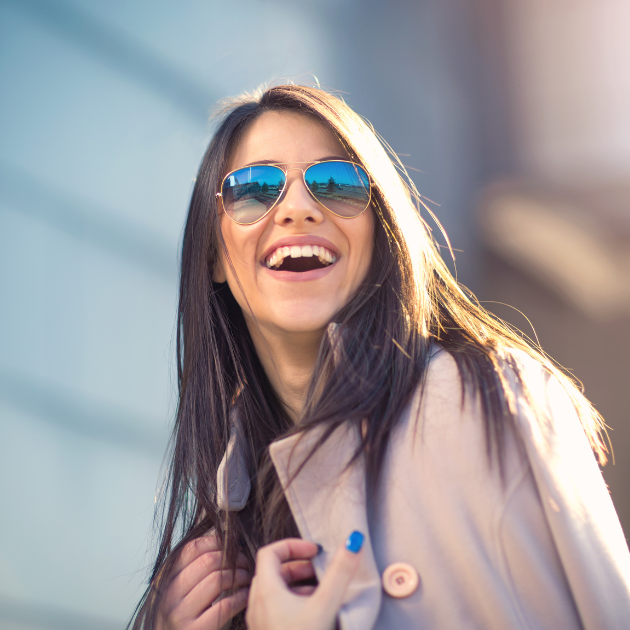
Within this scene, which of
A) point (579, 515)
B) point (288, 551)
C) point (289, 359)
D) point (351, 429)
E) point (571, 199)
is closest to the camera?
point (579, 515)

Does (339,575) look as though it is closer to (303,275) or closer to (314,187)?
(303,275)

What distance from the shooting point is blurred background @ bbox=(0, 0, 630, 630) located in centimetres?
199

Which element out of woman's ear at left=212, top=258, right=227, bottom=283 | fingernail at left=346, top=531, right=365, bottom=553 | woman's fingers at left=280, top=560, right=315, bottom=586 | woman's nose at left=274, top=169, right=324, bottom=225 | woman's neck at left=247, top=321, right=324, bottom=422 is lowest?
woman's fingers at left=280, top=560, right=315, bottom=586

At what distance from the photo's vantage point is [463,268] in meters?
2.22

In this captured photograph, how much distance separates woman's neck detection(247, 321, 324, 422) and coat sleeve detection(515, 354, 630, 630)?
0.77m

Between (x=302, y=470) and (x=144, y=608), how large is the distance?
0.70m

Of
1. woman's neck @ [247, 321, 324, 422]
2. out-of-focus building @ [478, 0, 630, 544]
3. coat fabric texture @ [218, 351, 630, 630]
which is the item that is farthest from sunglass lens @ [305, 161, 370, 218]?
out-of-focus building @ [478, 0, 630, 544]

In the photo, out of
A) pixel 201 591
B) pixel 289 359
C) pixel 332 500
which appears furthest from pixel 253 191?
pixel 201 591

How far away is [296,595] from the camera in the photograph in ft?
3.50

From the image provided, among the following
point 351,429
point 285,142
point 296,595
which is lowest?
point 296,595

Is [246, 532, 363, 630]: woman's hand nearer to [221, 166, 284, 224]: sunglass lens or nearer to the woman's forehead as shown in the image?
[221, 166, 284, 224]: sunglass lens

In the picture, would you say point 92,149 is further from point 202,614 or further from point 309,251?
point 202,614

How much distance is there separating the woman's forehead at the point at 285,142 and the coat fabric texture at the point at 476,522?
0.85 meters

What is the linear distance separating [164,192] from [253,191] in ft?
3.29
